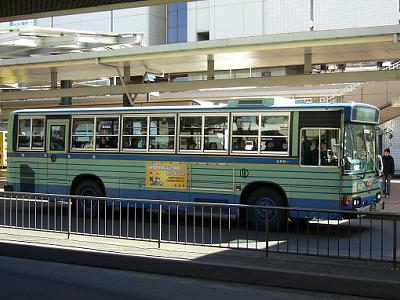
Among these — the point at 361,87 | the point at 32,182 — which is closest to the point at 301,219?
the point at 32,182

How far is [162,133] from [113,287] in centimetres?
729

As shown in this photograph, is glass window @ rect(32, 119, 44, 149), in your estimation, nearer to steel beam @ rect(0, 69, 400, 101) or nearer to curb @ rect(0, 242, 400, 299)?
steel beam @ rect(0, 69, 400, 101)

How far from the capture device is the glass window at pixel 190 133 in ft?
46.0

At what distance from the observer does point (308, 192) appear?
12477 millimetres

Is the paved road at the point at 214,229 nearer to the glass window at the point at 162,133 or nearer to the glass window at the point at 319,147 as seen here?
the glass window at the point at 319,147

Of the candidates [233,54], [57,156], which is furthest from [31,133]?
[233,54]

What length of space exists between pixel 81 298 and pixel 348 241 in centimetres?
449

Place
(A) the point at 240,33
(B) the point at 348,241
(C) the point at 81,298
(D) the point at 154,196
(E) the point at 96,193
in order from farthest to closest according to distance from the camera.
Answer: (A) the point at 240,33 → (E) the point at 96,193 → (D) the point at 154,196 → (B) the point at 348,241 → (C) the point at 81,298

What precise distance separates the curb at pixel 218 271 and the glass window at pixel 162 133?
Answer: 5547 mm

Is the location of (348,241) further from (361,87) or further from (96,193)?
(361,87)

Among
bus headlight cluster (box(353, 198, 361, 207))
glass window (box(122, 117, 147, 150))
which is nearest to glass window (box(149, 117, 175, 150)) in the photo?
glass window (box(122, 117, 147, 150))

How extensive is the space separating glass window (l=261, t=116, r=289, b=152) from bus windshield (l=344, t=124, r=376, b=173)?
55.8 inches

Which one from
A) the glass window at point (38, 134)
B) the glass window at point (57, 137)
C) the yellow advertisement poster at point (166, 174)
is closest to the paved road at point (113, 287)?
the yellow advertisement poster at point (166, 174)

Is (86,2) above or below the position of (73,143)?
above
